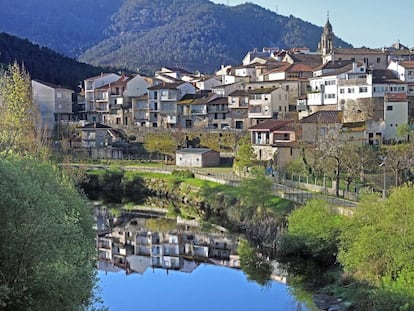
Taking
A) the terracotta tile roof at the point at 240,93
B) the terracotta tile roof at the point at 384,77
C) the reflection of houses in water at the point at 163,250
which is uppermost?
the terracotta tile roof at the point at 384,77

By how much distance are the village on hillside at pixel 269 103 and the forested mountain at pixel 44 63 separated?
716 inches

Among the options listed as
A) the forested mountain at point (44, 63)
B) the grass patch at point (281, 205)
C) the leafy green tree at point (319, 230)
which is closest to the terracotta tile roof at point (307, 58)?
the forested mountain at point (44, 63)

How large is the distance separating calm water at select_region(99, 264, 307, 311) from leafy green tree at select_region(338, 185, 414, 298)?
292cm

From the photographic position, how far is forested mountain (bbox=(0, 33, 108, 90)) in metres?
99.9

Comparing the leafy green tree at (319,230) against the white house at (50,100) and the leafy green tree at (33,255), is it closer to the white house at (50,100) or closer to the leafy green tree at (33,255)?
the leafy green tree at (33,255)

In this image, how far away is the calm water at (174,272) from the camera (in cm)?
2567

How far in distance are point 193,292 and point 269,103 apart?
117 feet

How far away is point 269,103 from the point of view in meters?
60.7

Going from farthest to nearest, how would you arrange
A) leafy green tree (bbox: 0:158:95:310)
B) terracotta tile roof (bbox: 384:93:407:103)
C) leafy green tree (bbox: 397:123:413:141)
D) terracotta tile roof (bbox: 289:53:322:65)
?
terracotta tile roof (bbox: 289:53:322:65) < terracotta tile roof (bbox: 384:93:407:103) < leafy green tree (bbox: 397:123:413:141) < leafy green tree (bbox: 0:158:95:310)

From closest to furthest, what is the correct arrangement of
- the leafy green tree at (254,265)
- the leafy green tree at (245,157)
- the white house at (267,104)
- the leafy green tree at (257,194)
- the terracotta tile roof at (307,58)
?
1. the leafy green tree at (254,265)
2. the leafy green tree at (257,194)
3. the leafy green tree at (245,157)
4. the white house at (267,104)
5. the terracotta tile roof at (307,58)

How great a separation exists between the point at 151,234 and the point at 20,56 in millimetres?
74092

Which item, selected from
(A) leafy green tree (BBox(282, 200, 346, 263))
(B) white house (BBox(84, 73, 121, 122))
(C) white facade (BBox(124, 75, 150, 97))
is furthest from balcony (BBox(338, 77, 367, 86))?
(B) white house (BBox(84, 73, 121, 122))

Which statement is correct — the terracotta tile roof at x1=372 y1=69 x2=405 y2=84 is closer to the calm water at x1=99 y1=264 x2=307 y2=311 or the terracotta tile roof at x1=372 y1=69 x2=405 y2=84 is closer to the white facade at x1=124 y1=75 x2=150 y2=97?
the calm water at x1=99 y1=264 x2=307 y2=311

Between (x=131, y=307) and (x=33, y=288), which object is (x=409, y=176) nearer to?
(x=131, y=307)
